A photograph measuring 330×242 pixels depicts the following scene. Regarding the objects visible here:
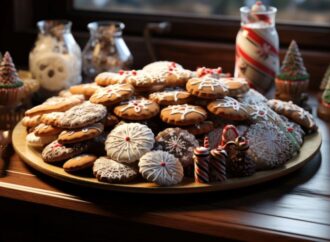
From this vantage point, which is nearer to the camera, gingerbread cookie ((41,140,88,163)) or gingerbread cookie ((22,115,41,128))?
gingerbread cookie ((41,140,88,163))

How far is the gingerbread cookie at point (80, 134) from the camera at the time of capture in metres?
1.04

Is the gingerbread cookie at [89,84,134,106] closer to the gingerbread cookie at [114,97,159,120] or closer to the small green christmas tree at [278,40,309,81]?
the gingerbread cookie at [114,97,159,120]

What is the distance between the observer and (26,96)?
1.36 meters

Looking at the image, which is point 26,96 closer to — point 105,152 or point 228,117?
point 105,152

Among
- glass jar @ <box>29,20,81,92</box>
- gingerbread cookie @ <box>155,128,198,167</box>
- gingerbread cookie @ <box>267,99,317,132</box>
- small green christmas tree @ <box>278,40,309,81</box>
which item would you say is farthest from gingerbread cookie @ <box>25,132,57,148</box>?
small green christmas tree @ <box>278,40,309,81</box>

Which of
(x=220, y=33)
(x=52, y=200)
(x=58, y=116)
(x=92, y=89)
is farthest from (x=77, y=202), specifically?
(x=220, y=33)

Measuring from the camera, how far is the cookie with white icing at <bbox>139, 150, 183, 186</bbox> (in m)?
0.99

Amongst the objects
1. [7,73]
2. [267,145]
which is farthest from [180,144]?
[7,73]

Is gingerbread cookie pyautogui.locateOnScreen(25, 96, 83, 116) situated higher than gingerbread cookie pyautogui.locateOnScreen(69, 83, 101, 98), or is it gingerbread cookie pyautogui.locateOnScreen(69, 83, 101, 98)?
gingerbread cookie pyautogui.locateOnScreen(69, 83, 101, 98)

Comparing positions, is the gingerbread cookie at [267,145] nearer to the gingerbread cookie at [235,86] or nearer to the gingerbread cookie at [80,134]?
the gingerbread cookie at [235,86]

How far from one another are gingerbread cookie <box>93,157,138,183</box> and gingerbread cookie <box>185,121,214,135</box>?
0.43 feet

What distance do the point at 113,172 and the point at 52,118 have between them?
18 centimetres

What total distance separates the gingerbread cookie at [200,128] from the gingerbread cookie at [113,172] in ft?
0.43

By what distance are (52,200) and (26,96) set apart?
40cm
